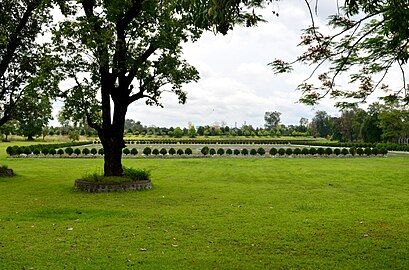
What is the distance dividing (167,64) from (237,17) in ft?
36.8

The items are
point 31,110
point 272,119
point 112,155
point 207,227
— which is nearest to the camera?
point 207,227

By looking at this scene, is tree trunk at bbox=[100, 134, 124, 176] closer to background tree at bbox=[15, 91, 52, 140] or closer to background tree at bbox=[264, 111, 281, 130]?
background tree at bbox=[15, 91, 52, 140]

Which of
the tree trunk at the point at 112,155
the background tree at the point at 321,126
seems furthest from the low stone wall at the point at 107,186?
the background tree at the point at 321,126

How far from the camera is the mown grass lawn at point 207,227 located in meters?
6.79

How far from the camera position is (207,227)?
920cm

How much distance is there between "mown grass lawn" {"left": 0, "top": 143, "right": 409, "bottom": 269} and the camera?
22.3ft

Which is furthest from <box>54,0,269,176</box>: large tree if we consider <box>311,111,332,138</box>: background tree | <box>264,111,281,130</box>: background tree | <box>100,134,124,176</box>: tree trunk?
<box>264,111,281,130</box>: background tree

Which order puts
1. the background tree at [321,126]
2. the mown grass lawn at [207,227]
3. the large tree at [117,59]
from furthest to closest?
the background tree at [321,126]
the large tree at [117,59]
the mown grass lawn at [207,227]

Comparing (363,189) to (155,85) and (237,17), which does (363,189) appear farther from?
(237,17)

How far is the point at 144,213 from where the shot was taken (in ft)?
36.0

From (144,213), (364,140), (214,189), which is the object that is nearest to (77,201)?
(144,213)

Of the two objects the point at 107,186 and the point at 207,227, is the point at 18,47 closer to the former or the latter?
the point at 107,186

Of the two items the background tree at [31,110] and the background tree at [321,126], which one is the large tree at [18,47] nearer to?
the background tree at [31,110]

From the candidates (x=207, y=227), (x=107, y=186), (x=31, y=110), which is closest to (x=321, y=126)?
(x=31, y=110)
